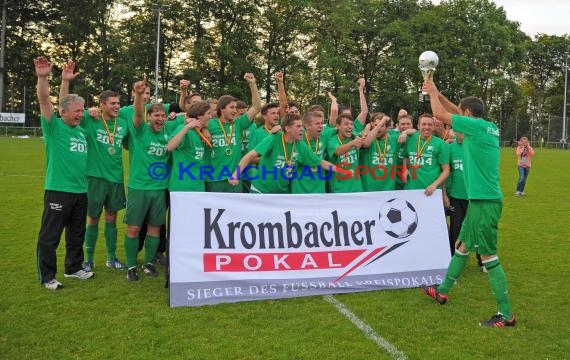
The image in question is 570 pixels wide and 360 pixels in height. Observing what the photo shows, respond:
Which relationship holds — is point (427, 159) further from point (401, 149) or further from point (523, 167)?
point (523, 167)

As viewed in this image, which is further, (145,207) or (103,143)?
(103,143)

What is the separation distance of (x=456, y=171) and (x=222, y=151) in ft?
10.9

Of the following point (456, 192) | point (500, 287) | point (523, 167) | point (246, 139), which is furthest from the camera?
point (523, 167)

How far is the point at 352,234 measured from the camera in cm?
606

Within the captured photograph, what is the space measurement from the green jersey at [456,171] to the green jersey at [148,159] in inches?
155

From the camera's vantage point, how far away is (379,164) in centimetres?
705

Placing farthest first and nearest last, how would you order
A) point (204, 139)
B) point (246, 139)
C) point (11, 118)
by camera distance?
point (11, 118)
point (246, 139)
point (204, 139)

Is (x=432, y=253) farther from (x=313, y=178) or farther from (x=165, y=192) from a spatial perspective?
(x=165, y=192)

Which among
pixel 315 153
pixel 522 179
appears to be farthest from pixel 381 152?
pixel 522 179

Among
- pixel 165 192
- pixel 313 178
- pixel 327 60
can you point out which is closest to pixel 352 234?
pixel 313 178

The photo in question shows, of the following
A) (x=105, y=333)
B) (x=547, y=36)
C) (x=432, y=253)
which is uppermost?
(x=547, y=36)

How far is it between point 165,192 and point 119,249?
7.27ft

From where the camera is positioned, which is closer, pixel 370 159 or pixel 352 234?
pixel 352 234

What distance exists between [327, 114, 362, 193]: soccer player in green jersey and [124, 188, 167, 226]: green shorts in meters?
2.32
